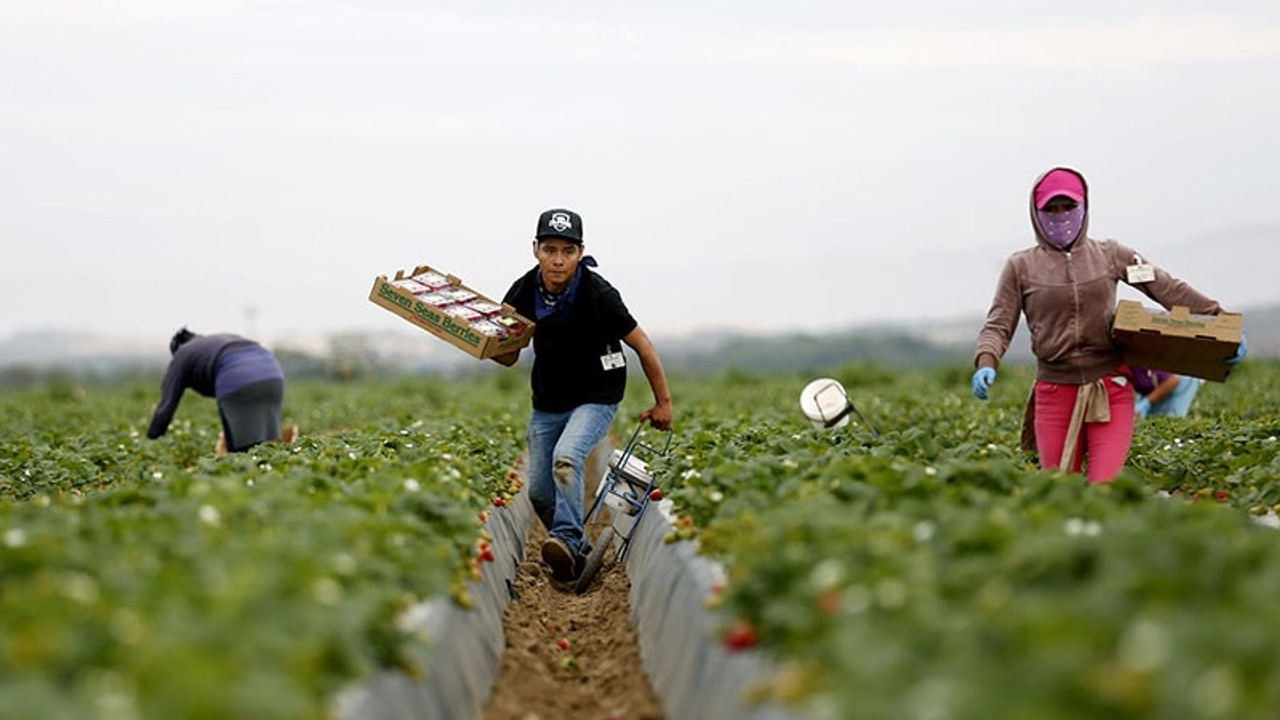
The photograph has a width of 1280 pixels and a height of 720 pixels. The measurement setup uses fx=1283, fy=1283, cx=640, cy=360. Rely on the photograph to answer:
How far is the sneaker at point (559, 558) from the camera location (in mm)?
7974

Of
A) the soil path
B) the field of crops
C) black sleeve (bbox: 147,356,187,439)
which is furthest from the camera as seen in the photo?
black sleeve (bbox: 147,356,187,439)

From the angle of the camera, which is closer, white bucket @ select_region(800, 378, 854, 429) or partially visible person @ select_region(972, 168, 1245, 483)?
partially visible person @ select_region(972, 168, 1245, 483)

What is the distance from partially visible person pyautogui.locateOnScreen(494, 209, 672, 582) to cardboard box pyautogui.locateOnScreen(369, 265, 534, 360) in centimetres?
15

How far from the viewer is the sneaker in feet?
26.2

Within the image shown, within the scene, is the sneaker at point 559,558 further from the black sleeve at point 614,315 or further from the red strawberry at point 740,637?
the red strawberry at point 740,637

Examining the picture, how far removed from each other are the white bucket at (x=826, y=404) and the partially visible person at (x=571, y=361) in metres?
2.36

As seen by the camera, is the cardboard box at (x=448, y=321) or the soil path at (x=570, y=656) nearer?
the soil path at (x=570, y=656)

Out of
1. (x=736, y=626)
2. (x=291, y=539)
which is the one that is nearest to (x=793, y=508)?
(x=736, y=626)

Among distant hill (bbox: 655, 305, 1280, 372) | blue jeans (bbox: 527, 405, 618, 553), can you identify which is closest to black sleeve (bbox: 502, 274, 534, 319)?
blue jeans (bbox: 527, 405, 618, 553)

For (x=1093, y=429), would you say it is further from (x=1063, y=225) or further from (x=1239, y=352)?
(x=1063, y=225)

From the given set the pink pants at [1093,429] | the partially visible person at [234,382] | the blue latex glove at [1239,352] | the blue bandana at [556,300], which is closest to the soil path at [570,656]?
the blue bandana at [556,300]

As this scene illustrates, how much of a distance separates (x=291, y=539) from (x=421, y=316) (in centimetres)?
393

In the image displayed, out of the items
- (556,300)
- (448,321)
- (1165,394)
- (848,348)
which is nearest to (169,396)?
(448,321)

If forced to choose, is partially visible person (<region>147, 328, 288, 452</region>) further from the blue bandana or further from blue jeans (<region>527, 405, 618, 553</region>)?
the blue bandana
